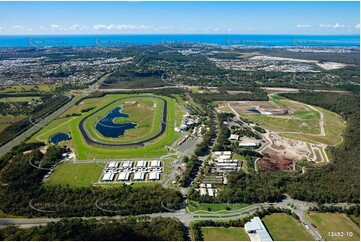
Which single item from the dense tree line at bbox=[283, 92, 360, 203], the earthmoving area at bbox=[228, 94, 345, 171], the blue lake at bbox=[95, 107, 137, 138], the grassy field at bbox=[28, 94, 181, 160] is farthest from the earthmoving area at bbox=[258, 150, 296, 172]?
the blue lake at bbox=[95, 107, 137, 138]

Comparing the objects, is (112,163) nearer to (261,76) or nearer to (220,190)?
(220,190)

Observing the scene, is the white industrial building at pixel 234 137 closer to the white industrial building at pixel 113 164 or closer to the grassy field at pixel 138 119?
the grassy field at pixel 138 119

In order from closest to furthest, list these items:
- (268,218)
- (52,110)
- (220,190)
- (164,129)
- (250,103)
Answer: (268,218), (220,190), (164,129), (52,110), (250,103)

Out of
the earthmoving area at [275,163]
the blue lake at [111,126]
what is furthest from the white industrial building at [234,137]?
the blue lake at [111,126]

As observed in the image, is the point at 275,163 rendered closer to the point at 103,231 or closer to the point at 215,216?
the point at 215,216

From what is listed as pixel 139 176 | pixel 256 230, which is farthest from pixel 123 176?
pixel 256 230

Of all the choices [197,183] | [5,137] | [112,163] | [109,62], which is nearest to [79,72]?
[109,62]
